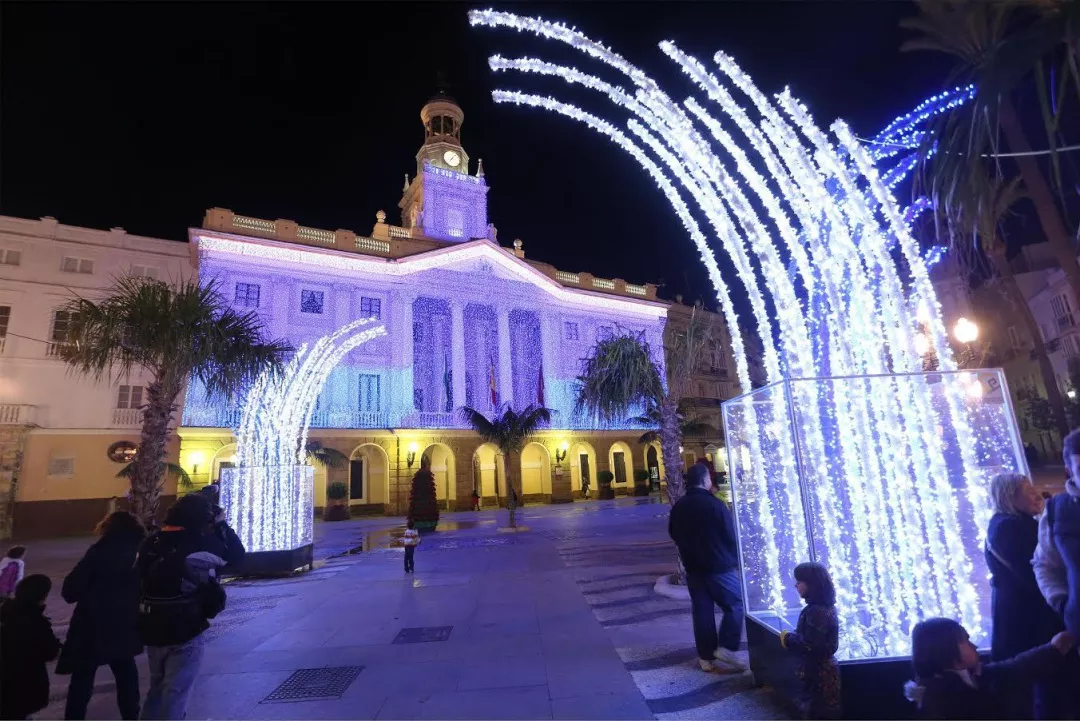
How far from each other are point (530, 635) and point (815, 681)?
355 centimetres

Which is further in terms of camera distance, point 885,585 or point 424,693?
point 424,693

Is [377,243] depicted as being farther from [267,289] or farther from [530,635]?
[530,635]

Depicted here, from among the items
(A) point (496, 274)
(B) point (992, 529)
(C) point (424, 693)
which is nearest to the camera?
(B) point (992, 529)

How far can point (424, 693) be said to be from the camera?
4730 mm

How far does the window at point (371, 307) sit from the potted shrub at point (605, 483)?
16.3m

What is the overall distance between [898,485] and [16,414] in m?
30.0

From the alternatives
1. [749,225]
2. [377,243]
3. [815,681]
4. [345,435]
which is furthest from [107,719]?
[377,243]

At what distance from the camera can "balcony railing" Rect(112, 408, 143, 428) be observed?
2417cm

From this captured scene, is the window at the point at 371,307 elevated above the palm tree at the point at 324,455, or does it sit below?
above

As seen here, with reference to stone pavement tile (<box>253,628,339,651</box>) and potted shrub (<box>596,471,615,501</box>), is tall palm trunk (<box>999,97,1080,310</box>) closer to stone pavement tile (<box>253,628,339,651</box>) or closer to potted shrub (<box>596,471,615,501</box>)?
stone pavement tile (<box>253,628,339,651</box>)

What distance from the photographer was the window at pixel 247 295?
26.6m

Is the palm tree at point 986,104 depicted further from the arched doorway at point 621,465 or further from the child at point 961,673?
Answer: the arched doorway at point 621,465

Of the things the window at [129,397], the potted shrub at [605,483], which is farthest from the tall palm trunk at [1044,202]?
the window at [129,397]

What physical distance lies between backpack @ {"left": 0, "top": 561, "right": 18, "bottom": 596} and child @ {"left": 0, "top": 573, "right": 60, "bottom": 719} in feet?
14.2
